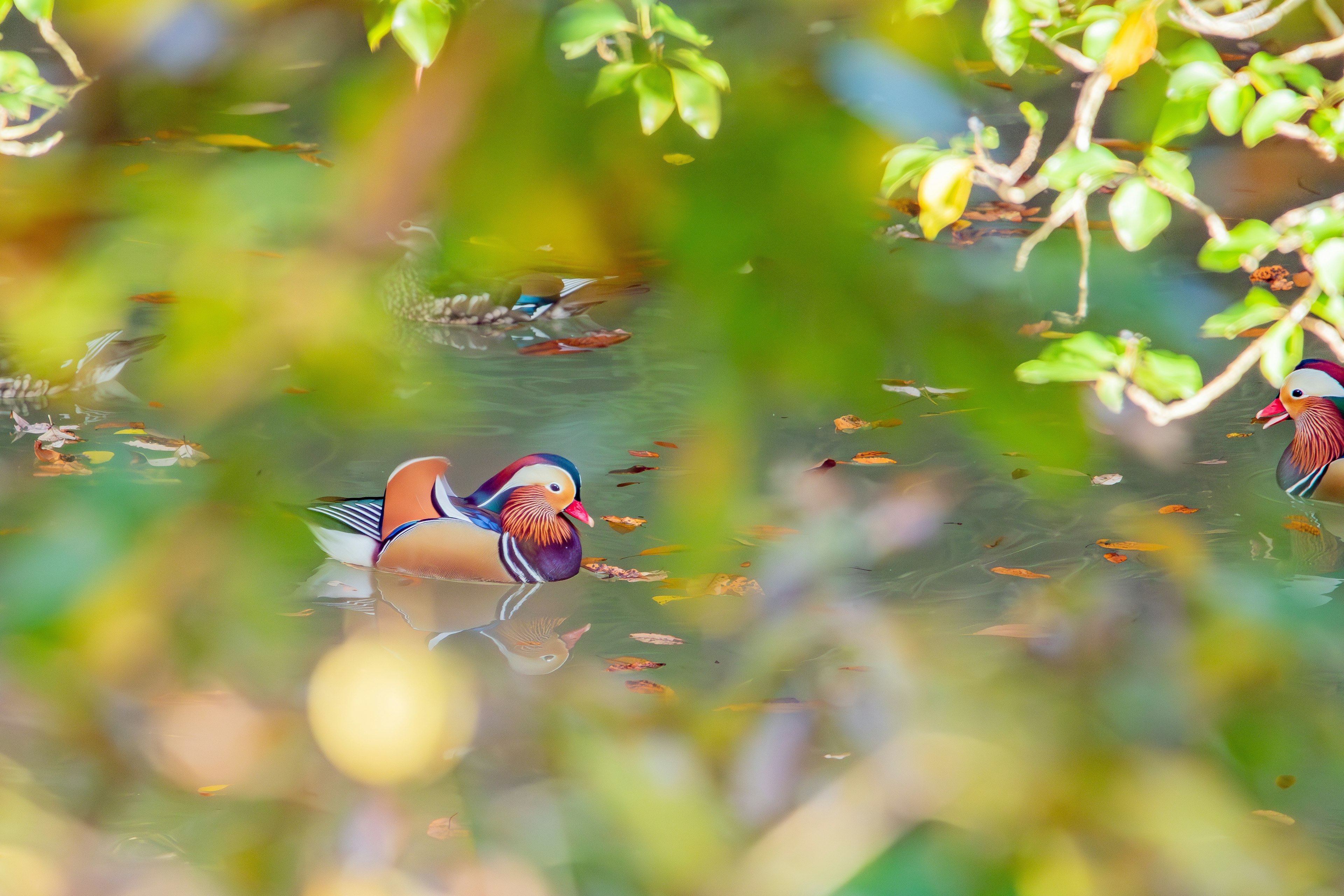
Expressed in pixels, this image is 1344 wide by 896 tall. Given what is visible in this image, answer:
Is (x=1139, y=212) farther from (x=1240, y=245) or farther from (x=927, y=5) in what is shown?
(x=927, y=5)

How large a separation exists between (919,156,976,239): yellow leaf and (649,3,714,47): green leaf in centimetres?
28

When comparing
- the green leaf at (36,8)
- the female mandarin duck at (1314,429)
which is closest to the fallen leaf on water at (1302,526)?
the female mandarin duck at (1314,429)

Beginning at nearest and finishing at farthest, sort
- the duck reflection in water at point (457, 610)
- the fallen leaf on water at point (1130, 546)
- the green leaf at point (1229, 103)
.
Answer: the green leaf at point (1229, 103) < the duck reflection in water at point (457, 610) < the fallen leaf on water at point (1130, 546)

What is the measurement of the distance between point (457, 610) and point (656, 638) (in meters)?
0.33

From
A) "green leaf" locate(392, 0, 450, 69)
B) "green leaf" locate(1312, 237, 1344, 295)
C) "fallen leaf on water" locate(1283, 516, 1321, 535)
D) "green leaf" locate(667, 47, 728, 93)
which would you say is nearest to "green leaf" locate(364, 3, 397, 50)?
"green leaf" locate(392, 0, 450, 69)

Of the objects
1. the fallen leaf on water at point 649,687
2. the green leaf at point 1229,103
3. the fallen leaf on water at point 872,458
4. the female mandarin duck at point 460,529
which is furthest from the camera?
the fallen leaf on water at point 872,458

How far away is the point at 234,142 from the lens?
8.27 ft

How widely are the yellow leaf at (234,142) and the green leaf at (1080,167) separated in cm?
208

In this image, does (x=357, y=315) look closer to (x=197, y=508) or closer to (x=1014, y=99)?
(x=197, y=508)

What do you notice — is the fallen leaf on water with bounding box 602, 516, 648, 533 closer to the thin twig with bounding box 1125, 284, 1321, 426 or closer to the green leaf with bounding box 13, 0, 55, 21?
the thin twig with bounding box 1125, 284, 1321, 426

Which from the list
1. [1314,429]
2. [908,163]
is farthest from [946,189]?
[1314,429]

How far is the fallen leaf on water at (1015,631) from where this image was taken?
5.30 ft

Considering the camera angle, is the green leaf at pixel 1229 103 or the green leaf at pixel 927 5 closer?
the green leaf at pixel 1229 103

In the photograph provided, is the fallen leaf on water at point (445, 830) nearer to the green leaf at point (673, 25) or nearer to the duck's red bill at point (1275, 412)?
the green leaf at point (673, 25)
